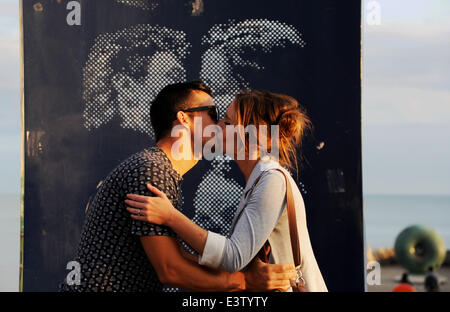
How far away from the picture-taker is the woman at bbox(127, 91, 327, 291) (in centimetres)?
244

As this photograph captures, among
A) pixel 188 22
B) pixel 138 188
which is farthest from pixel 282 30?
pixel 138 188

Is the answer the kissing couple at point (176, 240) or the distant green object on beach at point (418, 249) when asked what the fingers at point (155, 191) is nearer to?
the kissing couple at point (176, 240)

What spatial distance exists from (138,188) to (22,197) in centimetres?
199

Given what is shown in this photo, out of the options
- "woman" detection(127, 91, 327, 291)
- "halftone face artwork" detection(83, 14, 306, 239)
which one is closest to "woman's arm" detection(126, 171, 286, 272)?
"woman" detection(127, 91, 327, 291)

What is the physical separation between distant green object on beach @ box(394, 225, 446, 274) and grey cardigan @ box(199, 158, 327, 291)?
10.5 meters

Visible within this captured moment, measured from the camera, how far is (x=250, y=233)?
2.45 metres

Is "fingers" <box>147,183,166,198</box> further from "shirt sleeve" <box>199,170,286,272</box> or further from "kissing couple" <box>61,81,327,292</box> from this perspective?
"shirt sleeve" <box>199,170,286,272</box>

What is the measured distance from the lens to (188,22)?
412cm

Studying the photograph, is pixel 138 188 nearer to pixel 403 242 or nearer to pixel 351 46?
pixel 351 46

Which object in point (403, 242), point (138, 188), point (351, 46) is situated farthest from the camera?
point (403, 242)

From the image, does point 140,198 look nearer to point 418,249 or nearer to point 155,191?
point 155,191

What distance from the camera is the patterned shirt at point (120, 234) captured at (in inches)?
95.6

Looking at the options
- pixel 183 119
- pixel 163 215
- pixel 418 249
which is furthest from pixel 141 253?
pixel 418 249

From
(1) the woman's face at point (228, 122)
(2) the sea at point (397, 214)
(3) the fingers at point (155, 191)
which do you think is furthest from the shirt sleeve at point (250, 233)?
(2) the sea at point (397, 214)
